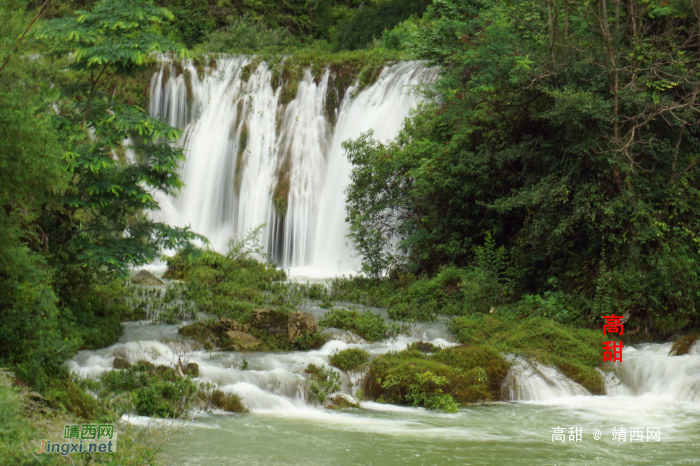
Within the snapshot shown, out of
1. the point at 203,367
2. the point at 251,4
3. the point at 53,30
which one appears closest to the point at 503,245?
the point at 203,367

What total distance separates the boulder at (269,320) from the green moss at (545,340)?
3.21 meters

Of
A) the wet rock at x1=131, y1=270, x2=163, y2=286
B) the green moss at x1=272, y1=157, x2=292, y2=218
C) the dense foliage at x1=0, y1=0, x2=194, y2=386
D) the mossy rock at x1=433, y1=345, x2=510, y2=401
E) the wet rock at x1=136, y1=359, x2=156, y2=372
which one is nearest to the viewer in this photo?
the dense foliage at x1=0, y1=0, x2=194, y2=386

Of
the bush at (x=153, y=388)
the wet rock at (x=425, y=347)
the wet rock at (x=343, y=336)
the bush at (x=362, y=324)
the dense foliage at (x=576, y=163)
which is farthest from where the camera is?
the dense foliage at (x=576, y=163)

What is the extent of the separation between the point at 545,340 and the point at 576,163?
395cm

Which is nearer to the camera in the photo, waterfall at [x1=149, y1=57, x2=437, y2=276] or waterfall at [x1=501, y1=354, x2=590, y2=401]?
waterfall at [x1=501, y1=354, x2=590, y2=401]

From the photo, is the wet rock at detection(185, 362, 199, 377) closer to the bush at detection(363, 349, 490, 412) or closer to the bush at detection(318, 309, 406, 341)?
the bush at detection(363, 349, 490, 412)

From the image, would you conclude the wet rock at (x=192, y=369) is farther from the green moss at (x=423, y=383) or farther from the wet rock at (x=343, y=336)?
the wet rock at (x=343, y=336)

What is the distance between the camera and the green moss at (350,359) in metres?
10.8

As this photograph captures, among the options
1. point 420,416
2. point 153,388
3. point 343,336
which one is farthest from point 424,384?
point 153,388

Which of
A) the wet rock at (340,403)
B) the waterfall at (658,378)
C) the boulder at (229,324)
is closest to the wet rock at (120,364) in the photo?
the boulder at (229,324)

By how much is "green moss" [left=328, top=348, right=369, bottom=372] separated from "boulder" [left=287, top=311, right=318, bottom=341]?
3.62 feet

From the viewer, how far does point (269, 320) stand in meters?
12.8

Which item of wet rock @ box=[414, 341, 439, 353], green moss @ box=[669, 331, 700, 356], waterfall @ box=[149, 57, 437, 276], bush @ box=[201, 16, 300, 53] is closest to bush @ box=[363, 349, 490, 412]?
wet rock @ box=[414, 341, 439, 353]

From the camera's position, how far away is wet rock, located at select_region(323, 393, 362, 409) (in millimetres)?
9844
